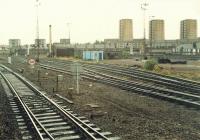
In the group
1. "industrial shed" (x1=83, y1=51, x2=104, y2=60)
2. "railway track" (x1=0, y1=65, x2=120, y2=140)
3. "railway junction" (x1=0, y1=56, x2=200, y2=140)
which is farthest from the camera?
"industrial shed" (x1=83, y1=51, x2=104, y2=60)

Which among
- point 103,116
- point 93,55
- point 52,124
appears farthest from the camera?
point 93,55

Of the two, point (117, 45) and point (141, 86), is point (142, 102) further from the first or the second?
point (117, 45)

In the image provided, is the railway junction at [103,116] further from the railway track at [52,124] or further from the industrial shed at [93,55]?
the industrial shed at [93,55]

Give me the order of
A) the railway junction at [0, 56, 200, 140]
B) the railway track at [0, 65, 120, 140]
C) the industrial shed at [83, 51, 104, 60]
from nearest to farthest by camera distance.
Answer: the railway track at [0, 65, 120, 140]
the railway junction at [0, 56, 200, 140]
the industrial shed at [83, 51, 104, 60]

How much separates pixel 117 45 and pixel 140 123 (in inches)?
6199

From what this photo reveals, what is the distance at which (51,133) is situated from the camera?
12531mm

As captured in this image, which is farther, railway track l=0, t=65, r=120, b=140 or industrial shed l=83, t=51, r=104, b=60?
industrial shed l=83, t=51, r=104, b=60

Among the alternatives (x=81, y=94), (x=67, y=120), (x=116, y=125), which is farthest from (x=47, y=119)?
(x=81, y=94)

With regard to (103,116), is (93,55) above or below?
above

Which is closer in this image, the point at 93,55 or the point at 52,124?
the point at 52,124

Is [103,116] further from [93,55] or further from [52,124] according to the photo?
[93,55]

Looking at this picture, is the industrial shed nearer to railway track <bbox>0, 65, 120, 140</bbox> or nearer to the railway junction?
the railway junction

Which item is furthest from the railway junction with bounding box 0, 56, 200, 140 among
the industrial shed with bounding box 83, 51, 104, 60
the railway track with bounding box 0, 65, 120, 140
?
the industrial shed with bounding box 83, 51, 104, 60

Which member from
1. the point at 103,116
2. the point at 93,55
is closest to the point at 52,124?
the point at 103,116
